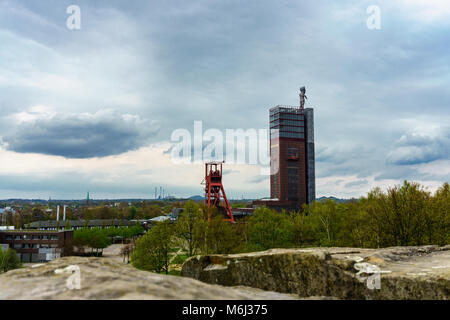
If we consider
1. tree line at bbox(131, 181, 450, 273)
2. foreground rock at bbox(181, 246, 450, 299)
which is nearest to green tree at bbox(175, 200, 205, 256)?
tree line at bbox(131, 181, 450, 273)

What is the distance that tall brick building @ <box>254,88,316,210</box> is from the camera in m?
106

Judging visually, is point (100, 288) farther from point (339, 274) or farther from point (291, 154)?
point (291, 154)

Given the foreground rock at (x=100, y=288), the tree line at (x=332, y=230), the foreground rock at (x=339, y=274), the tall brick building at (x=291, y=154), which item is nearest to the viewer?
the foreground rock at (x=100, y=288)

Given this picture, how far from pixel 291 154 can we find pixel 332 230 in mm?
63782

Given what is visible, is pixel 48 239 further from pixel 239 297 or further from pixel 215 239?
pixel 239 297

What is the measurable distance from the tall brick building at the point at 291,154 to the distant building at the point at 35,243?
6798 cm

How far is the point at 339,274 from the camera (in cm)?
988

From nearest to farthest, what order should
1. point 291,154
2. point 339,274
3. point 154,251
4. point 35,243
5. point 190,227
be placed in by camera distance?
point 339,274 → point 154,251 → point 190,227 → point 35,243 → point 291,154

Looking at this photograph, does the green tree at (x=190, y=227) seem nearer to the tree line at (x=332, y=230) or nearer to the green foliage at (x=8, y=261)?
the tree line at (x=332, y=230)

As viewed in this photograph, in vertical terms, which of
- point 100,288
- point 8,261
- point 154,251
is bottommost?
point 8,261

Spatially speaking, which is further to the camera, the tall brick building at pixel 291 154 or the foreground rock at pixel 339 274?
the tall brick building at pixel 291 154

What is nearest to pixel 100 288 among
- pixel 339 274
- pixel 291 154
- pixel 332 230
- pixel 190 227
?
pixel 339 274

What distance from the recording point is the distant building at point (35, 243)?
A: 6344cm

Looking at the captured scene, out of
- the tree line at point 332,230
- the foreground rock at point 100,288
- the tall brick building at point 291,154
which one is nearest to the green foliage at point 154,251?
the tree line at point 332,230
